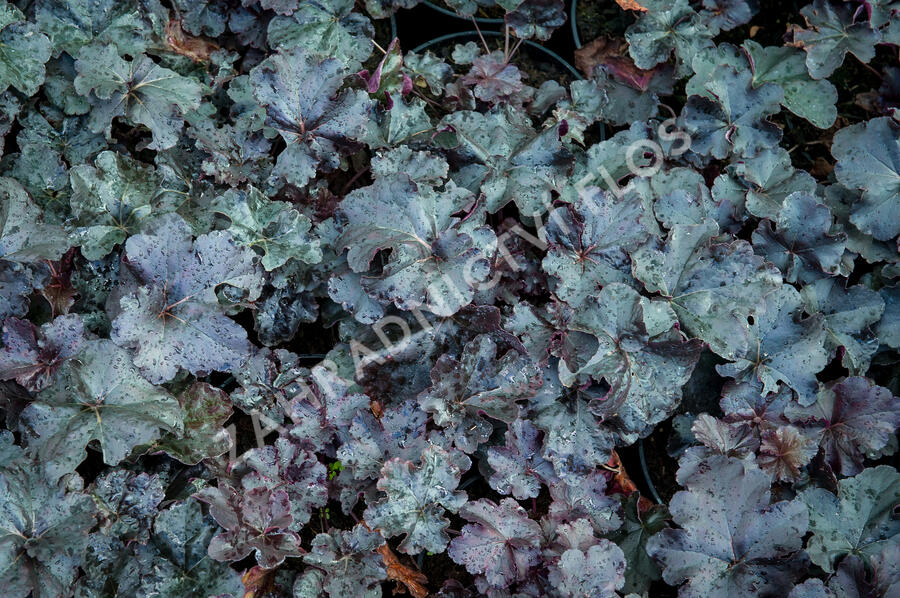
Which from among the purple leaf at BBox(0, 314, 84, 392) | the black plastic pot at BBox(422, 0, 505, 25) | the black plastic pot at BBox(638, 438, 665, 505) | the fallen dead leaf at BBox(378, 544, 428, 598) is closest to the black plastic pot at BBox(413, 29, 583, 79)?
the black plastic pot at BBox(422, 0, 505, 25)

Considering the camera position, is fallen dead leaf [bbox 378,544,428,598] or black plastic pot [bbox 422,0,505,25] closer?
fallen dead leaf [bbox 378,544,428,598]

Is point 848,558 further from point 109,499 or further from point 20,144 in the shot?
point 20,144

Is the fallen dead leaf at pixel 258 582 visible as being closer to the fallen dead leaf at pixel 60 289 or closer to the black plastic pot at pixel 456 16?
the fallen dead leaf at pixel 60 289

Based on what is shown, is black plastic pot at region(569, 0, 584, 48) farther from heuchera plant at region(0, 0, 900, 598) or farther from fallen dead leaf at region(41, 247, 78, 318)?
fallen dead leaf at region(41, 247, 78, 318)

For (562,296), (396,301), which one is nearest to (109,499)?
(396,301)

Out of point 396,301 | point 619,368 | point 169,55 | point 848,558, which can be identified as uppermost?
point 169,55

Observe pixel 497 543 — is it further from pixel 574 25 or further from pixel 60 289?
pixel 574 25

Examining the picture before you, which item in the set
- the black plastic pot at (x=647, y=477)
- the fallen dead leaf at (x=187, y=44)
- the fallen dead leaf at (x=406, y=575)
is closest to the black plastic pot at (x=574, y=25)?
the fallen dead leaf at (x=187, y=44)

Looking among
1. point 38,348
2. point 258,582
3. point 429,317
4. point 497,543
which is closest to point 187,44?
point 38,348
